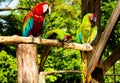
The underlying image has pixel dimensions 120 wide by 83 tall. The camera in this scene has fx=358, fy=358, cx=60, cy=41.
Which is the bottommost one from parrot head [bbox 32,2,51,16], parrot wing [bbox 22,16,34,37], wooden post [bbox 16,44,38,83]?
wooden post [bbox 16,44,38,83]

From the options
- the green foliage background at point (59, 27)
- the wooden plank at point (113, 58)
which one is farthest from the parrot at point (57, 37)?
the green foliage background at point (59, 27)

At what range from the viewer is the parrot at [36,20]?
342 cm

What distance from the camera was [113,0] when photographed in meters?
6.34

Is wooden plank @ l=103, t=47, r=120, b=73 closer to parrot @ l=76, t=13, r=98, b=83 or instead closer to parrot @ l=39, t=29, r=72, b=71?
parrot @ l=76, t=13, r=98, b=83

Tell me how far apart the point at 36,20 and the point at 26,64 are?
0.97 metres

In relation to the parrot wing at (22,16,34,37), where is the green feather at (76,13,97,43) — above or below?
below

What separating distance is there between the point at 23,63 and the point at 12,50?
4.06 metres

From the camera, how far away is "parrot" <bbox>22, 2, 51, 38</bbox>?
3.42m

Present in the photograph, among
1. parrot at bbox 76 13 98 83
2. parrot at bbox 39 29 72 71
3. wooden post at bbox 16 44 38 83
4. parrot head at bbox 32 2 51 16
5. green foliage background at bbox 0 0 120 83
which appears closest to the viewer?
wooden post at bbox 16 44 38 83

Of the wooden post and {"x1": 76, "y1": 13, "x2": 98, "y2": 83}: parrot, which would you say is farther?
{"x1": 76, "y1": 13, "x2": 98, "y2": 83}: parrot

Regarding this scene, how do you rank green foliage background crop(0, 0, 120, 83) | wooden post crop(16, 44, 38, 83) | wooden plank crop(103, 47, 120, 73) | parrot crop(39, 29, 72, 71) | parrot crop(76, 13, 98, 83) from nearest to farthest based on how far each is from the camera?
wooden post crop(16, 44, 38, 83)
parrot crop(39, 29, 72, 71)
parrot crop(76, 13, 98, 83)
wooden plank crop(103, 47, 120, 73)
green foliage background crop(0, 0, 120, 83)

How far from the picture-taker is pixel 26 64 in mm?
2580

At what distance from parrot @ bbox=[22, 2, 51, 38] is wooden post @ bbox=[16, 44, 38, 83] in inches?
33.7

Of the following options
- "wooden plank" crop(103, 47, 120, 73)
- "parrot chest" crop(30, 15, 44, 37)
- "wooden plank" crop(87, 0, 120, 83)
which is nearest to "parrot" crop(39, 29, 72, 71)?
"parrot chest" crop(30, 15, 44, 37)
